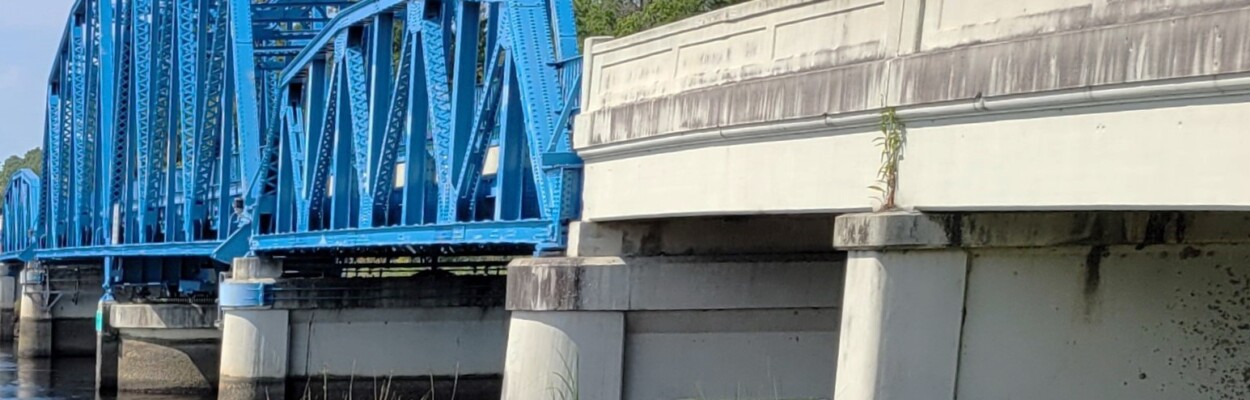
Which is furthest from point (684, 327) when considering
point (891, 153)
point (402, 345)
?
point (402, 345)

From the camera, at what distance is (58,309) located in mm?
63250

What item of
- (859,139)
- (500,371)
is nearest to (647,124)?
(859,139)

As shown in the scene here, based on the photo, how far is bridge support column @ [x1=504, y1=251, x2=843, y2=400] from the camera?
1802 centimetres

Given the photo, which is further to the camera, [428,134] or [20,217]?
[20,217]

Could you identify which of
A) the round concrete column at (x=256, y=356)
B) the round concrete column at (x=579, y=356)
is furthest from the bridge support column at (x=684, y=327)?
the round concrete column at (x=256, y=356)

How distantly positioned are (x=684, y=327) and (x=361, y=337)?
16.5 metres

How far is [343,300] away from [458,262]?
2703mm

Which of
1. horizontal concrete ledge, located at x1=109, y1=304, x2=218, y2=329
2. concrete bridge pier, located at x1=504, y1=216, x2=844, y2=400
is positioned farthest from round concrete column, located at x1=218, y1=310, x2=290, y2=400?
concrete bridge pier, located at x1=504, y1=216, x2=844, y2=400

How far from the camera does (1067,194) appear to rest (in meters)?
11.2

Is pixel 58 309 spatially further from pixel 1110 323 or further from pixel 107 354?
pixel 1110 323

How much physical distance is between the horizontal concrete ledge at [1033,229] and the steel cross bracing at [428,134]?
→ 699 cm

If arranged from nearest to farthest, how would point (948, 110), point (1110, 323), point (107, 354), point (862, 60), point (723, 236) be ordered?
point (948, 110) → point (1110, 323) → point (862, 60) → point (723, 236) → point (107, 354)

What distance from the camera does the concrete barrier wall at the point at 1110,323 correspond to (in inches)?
504

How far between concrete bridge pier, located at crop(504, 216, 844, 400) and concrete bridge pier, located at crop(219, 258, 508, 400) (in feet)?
50.3
